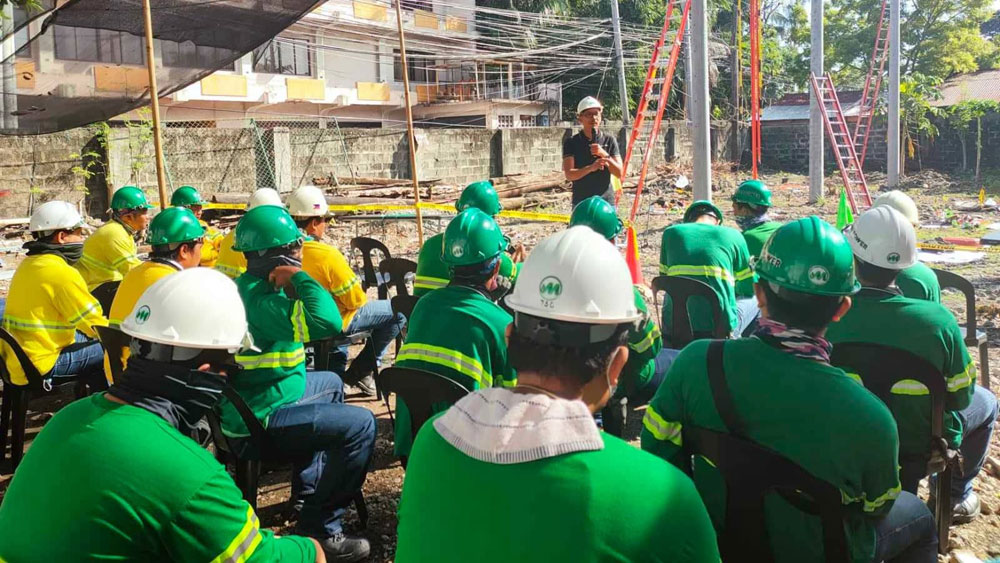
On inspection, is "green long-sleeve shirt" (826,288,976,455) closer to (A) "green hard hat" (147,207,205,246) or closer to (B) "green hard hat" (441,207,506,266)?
(B) "green hard hat" (441,207,506,266)

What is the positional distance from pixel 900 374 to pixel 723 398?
117 centimetres

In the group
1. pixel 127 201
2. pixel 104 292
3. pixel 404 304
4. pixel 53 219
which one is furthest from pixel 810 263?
pixel 127 201

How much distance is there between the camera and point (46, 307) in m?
4.60

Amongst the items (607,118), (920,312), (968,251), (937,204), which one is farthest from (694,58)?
(607,118)

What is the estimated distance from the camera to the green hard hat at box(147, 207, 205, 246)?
14.3ft

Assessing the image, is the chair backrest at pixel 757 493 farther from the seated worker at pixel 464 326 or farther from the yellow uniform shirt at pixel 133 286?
the yellow uniform shirt at pixel 133 286

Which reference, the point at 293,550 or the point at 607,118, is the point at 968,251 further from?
the point at 607,118

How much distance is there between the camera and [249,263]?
152 inches

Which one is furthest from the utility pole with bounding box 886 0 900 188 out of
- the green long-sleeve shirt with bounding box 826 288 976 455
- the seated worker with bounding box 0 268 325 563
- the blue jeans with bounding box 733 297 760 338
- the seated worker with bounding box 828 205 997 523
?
the seated worker with bounding box 0 268 325 563

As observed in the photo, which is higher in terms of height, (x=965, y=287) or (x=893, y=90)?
(x=893, y=90)

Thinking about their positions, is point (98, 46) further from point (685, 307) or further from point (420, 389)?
point (685, 307)

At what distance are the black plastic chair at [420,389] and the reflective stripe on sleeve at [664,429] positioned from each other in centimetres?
95

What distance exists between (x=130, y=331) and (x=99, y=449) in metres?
0.38

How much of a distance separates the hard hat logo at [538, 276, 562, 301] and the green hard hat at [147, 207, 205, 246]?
3.20 metres
